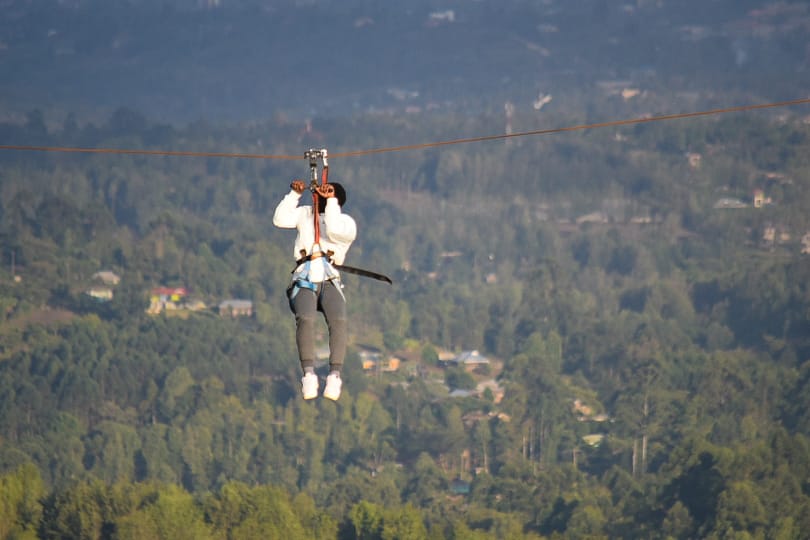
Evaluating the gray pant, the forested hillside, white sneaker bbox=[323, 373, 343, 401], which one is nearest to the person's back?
the gray pant

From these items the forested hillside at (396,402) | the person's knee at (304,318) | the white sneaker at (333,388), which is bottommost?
the white sneaker at (333,388)

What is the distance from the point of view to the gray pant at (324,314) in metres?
20.0

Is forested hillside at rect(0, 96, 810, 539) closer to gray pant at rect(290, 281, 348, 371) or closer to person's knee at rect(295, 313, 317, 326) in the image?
gray pant at rect(290, 281, 348, 371)

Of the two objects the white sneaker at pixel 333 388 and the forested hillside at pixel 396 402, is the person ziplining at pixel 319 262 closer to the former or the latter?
the white sneaker at pixel 333 388

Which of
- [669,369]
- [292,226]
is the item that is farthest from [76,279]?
[292,226]

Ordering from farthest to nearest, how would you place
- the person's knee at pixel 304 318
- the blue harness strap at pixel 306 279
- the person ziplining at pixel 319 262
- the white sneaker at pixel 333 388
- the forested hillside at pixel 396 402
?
the forested hillside at pixel 396 402, the blue harness strap at pixel 306 279, the person ziplining at pixel 319 262, the person's knee at pixel 304 318, the white sneaker at pixel 333 388

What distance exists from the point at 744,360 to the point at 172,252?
166ft

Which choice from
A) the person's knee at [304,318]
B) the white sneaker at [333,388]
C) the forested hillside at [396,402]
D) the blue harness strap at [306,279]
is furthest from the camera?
the forested hillside at [396,402]

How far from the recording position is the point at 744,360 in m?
146

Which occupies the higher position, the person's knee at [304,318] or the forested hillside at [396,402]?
the forested hillside at [396,402]

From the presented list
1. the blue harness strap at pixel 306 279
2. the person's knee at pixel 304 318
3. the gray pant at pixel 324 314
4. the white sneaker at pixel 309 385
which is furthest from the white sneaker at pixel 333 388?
the blue harness strap at pixel 306 279

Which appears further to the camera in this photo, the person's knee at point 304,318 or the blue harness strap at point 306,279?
the blue harness strap at point 306,279

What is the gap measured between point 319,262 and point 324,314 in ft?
1.42

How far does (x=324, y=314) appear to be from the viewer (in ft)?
66.5
